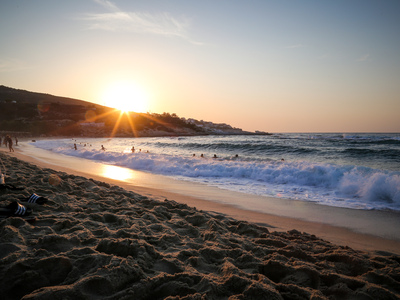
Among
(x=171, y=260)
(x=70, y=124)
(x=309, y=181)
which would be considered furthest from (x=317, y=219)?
(x=70, y=124)

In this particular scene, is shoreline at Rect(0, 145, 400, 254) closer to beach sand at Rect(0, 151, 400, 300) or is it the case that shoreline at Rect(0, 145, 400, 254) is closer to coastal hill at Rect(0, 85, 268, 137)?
beach sand at Rect(0, 151, 400, 300)

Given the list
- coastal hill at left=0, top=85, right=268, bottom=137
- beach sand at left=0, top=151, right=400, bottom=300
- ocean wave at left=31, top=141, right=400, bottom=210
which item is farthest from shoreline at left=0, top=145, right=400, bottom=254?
coastal hill at left=0, top=85, right=268, bottom=137

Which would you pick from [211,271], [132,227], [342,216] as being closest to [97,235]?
[132,227]

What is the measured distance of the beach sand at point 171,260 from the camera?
211 cm

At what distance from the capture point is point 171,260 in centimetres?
265

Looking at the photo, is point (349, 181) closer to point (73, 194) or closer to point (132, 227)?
point (132, 227)

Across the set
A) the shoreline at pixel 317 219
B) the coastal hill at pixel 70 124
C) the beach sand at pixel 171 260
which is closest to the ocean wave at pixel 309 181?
the shoreline at pixel 317 219

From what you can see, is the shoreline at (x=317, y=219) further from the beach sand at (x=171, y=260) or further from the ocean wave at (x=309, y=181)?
the ocean wave at (x=309, y=181)

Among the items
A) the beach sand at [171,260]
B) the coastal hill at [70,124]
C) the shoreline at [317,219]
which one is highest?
the coastal hill at [70,124]

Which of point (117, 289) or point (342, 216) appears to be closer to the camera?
point (117, 289)

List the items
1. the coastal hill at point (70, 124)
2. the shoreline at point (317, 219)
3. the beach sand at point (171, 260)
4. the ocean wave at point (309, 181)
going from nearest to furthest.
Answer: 1. the beach sand at point (171, 260)
2. the shoreline at point (317, 219)
3. the ocean wave at point (309, 181)
4. the coastal hill at point (70, 124)

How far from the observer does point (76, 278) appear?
219 cm

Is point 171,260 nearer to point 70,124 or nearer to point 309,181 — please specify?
point 309,181

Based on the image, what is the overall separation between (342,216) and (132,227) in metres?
4.80
